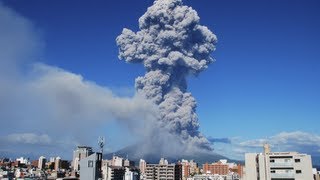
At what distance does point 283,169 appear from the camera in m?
40.4

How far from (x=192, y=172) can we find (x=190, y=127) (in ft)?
50.1

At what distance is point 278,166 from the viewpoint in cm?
4050

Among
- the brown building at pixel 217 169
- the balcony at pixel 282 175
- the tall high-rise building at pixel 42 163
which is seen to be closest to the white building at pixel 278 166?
the balcony at pixel 282 175

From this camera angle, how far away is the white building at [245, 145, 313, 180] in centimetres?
3975

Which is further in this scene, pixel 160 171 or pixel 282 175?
pixel 160 171

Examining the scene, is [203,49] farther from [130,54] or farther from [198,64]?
[130,54]

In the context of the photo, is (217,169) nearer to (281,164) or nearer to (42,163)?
(42,163)

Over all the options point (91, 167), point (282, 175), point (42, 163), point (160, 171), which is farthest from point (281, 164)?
point (42, 163)

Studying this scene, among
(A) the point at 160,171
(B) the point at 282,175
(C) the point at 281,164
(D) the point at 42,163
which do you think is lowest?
(A) the point at 160,171

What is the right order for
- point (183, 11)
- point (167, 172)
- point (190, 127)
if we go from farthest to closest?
point (190, 127), point (183, 11), point (167, 172)

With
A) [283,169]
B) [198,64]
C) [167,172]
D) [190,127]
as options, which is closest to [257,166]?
[283,169]

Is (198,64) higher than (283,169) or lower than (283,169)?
higher

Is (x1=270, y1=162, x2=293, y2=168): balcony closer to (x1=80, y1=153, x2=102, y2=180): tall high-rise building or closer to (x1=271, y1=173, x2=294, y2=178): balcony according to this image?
(x1=271, y1=173, x2=294, y2=178): balcony

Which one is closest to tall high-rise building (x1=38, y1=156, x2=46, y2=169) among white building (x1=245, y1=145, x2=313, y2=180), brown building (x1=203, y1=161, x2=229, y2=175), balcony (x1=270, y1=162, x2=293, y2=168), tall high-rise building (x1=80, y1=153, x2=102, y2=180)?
brown building (x1=203, y1=161, x2=229, y2=175)
